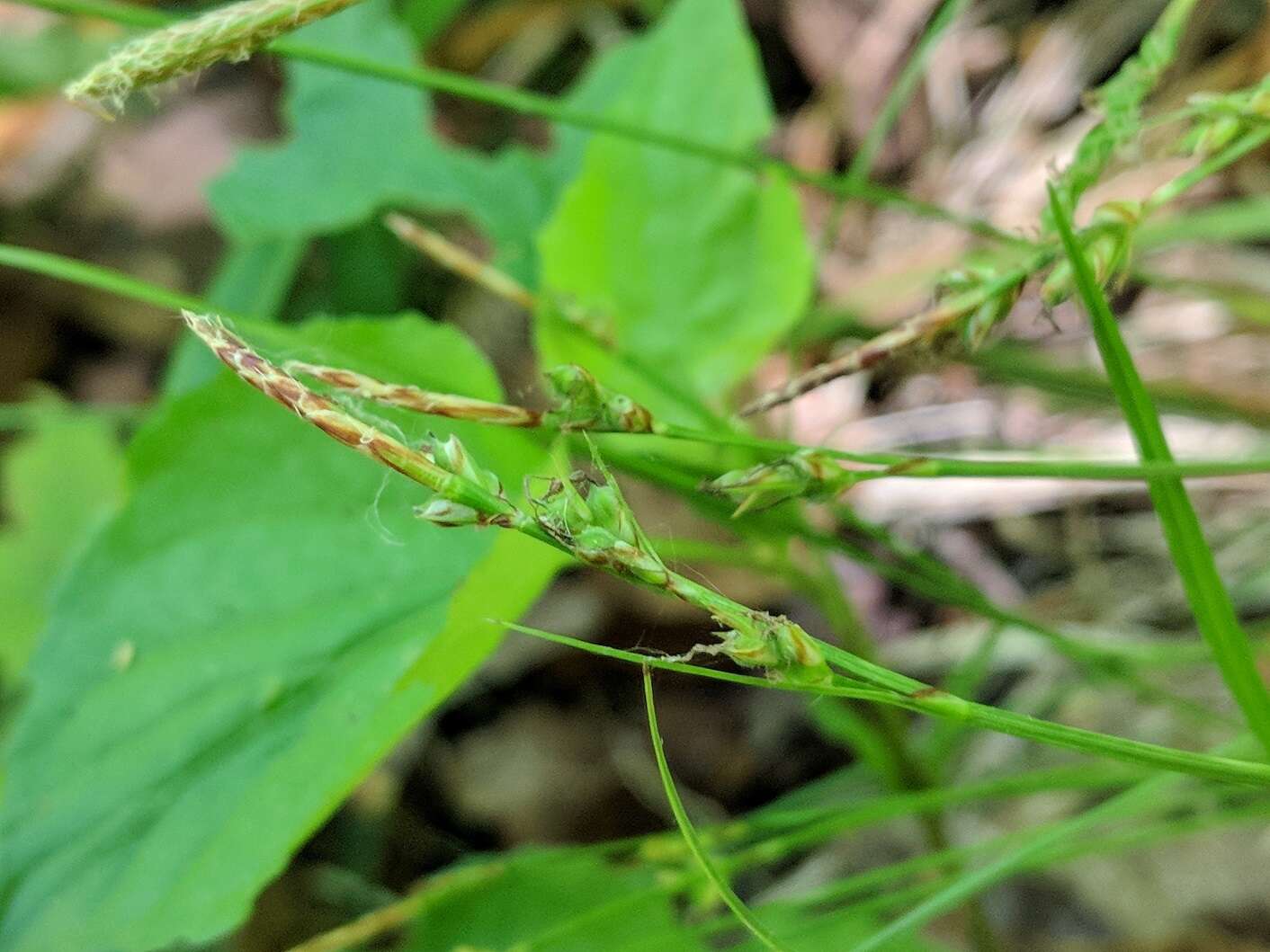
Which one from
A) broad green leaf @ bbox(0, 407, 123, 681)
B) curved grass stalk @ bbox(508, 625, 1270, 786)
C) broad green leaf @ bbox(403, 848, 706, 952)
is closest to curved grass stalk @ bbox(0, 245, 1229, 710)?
curved grass stalk @ bbox(508, 625, 1270, 786)

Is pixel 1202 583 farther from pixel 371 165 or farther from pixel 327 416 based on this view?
pixel 371 165

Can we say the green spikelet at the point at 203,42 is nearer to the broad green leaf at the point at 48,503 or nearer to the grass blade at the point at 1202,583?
the grass blade at the point at 1202,583

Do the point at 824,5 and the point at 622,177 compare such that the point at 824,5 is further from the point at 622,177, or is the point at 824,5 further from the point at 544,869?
the point at 544,869

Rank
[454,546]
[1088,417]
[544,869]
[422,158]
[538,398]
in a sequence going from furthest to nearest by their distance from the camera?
1. [538,398]
2. [1088,417]
3. [422,158]
4. [544,869]
5. [454,546]

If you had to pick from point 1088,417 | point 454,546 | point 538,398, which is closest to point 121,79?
point 454,546

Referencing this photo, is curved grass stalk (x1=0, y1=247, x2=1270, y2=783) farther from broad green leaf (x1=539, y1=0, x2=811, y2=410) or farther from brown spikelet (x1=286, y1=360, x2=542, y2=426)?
broad green leaf (x1=539, y1=0, x2=811, y2=410)
